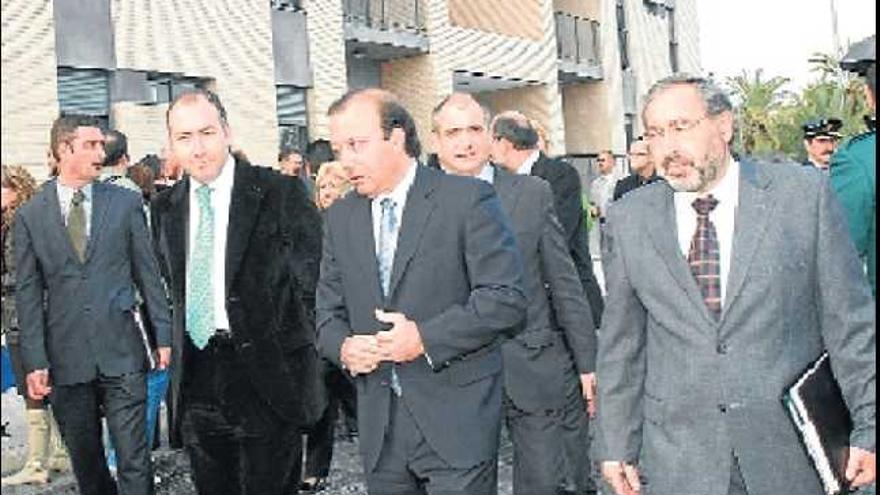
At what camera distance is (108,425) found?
253 inches

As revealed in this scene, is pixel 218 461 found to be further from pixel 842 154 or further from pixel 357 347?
pixel 842 154

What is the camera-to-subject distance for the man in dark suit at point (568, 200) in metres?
7.55

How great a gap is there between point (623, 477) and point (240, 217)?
215 centimetres

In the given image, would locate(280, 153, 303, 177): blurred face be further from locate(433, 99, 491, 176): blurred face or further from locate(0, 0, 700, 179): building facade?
locate(433, 99, 491, 176): blurred face

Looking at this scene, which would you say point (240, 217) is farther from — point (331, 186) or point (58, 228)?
point (331, 186)

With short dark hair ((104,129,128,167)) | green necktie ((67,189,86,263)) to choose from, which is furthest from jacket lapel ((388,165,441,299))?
short dark hair ((104,129,128,167))

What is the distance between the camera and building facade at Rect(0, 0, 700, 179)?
17641mm

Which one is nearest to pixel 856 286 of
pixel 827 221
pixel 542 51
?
pixel 827 221

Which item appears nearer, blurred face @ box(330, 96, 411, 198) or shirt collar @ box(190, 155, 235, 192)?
blurred face @ box(330, 96, 411, 198)

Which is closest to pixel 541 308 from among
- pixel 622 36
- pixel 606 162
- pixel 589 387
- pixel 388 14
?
pixel 589 387

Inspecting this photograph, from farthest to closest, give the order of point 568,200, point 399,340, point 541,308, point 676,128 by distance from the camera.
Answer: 1. point 568,200
2. point 541,308
3. point 399,340
4. point 676,128

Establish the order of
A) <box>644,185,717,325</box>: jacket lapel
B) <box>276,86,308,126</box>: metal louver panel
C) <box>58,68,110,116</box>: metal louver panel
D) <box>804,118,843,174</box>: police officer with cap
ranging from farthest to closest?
<box>276,86,308,126</box>: metal louver panel
<box>58,68,110,116</box>: metal louver panel
<box>804,118,843,174</box>: police officer with cap
<box>644,185,717,325</box>: jacket lapel

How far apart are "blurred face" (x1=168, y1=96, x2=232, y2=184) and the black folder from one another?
2611 millimetres

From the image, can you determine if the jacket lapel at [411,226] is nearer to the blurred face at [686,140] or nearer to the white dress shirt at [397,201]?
the white dress shirt at [397,201]
